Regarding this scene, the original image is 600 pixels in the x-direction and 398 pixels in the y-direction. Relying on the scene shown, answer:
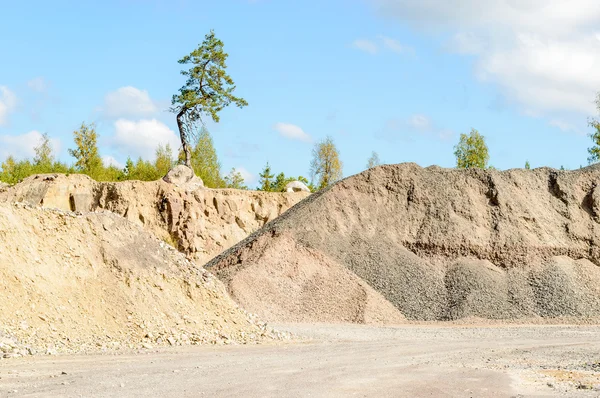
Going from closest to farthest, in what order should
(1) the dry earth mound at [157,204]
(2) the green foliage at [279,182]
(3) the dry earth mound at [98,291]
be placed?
(3) the dry earth mound at [98,291], (1) the dry earth mound at [157,204], (2) the green foliage at [279,182]

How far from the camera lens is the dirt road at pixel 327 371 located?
1393cm

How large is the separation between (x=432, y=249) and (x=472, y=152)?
4224 cm

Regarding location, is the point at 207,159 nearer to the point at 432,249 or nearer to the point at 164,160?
the point at 164,160

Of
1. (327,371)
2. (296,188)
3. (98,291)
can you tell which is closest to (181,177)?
(296,188)

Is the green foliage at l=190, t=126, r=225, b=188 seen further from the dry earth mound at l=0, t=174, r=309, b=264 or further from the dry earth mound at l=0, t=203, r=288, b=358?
the dry earth mound at l=0, t=203, r=288, b=358

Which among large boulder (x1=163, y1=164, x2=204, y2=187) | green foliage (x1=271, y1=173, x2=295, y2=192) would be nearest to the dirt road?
large boulder (x1=163, y1=164, x2=204, y2=187)

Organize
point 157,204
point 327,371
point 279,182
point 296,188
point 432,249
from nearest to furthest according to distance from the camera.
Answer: point 327,371 → point 432,249 → point 157,204 → point 296,188 → point 279,182

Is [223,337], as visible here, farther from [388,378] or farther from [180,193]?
[180,193]

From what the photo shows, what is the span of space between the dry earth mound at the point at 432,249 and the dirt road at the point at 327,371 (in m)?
8.91

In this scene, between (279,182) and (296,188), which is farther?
(279,182)

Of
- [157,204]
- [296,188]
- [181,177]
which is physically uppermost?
[181,177]

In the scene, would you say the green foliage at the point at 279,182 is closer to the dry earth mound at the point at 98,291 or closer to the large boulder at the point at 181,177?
the large boulder at the point at 181,177

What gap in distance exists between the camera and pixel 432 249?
123 feet

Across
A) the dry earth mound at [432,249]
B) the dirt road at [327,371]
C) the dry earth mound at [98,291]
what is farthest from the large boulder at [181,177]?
the dirt road at [327,371]
